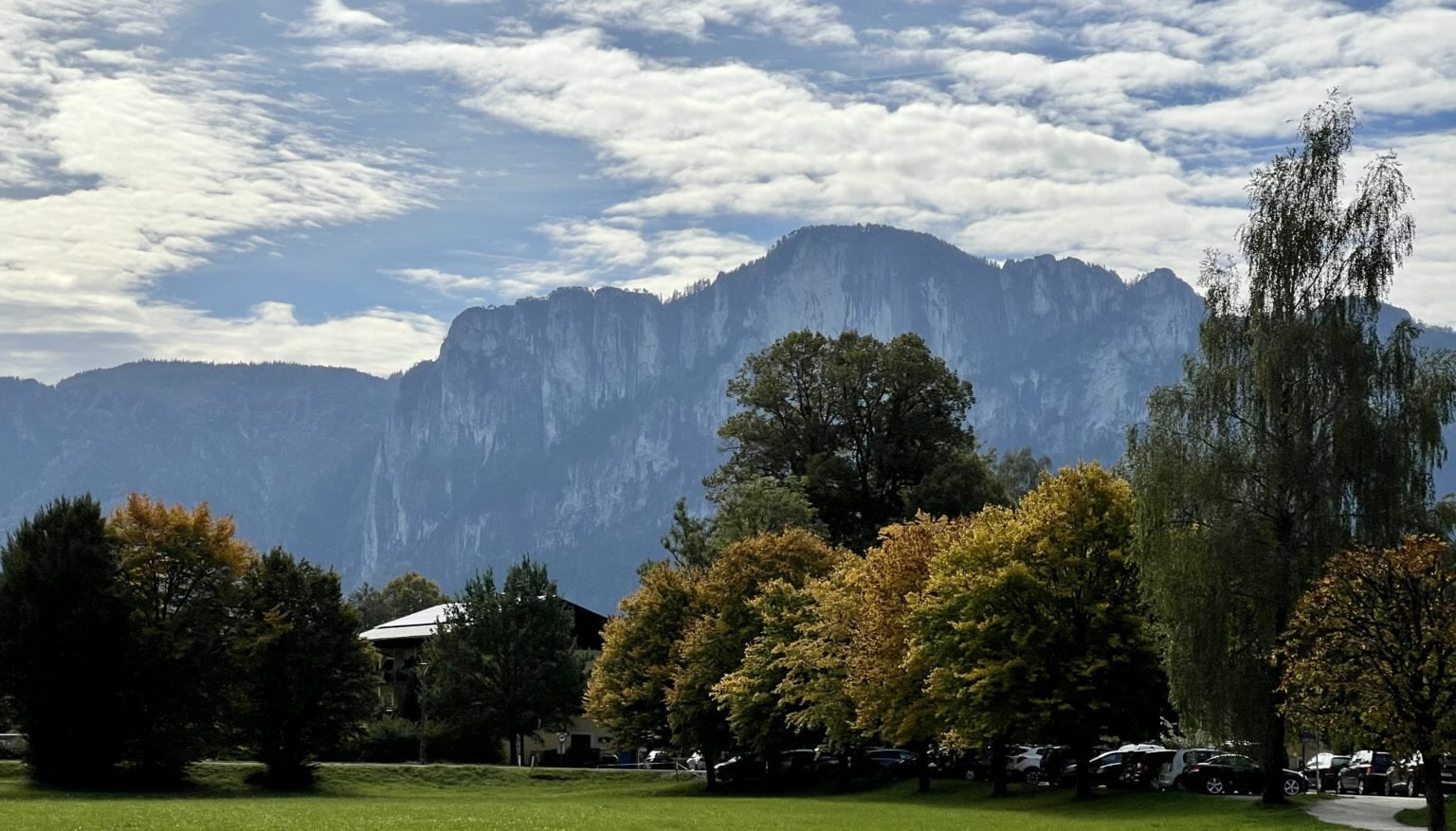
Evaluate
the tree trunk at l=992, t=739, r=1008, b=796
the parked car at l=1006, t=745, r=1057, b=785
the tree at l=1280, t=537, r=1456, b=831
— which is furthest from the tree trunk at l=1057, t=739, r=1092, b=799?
the tree at l=1280, t=537, r=1456, b=831

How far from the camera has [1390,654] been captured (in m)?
32.6

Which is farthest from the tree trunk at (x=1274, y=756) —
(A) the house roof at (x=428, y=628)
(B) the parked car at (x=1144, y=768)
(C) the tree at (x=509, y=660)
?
(A) the house roof at (x=428, y=628)

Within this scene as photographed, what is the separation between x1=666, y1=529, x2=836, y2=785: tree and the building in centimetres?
3462

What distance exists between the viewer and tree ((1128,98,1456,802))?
139ft

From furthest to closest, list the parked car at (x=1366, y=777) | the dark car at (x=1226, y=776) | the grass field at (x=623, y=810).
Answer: the parked car at (x=1366, y=777)
the dark car at (x=1226, y=776)
the grass field at (x=623, y=810)

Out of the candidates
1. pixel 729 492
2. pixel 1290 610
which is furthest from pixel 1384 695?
pixel 729 492

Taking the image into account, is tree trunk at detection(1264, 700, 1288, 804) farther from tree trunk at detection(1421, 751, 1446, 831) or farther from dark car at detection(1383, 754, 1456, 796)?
tree trunk at detection(1421, 751, 1446, 831)

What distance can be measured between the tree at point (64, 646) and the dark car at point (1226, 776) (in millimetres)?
41357

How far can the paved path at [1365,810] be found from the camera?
133 ft

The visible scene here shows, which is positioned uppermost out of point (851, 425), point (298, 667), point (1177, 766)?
point (851, 425)

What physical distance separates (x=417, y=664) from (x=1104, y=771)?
6140cm

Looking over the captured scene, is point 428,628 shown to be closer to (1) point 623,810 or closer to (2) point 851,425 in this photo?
(2) point 851,425

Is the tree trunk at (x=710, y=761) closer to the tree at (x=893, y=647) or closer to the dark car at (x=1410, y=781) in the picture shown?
the tree at (x=893, y=647)

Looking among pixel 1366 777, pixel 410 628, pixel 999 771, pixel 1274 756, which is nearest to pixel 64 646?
pixel 999 771
